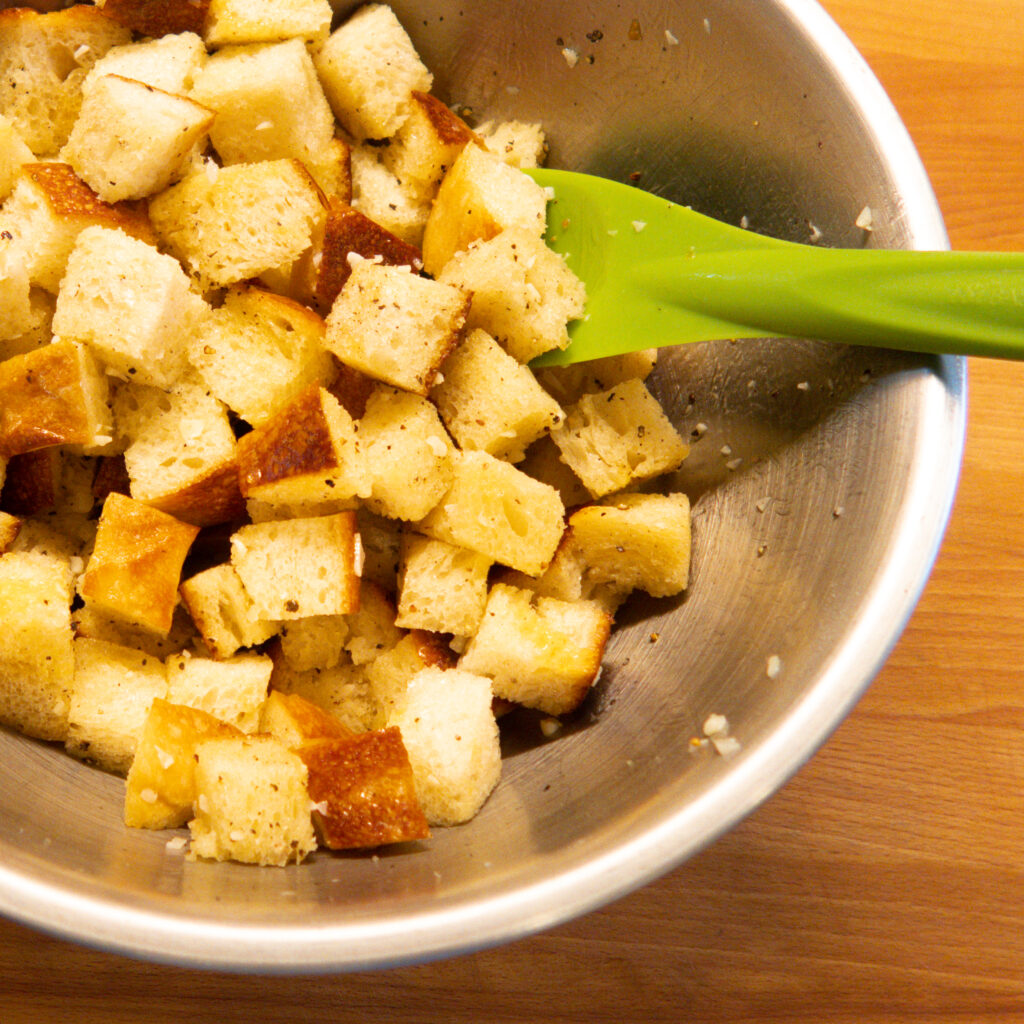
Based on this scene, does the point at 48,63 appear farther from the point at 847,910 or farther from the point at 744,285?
the point at 847,910

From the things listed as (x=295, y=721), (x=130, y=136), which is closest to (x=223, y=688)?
(x=295, y=721)

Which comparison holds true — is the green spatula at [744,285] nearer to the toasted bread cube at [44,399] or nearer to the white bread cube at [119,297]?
the white bread cube at [119,297]

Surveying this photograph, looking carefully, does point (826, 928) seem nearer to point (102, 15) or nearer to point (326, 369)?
point (326, 369)

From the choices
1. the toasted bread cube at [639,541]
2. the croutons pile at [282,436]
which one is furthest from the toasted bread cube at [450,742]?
the toasted bread cube at [639,541]

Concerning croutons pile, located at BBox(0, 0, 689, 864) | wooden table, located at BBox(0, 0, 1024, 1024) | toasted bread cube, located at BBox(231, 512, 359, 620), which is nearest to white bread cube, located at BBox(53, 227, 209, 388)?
croutons pile, located at BBox(0, 0, 689, 864)

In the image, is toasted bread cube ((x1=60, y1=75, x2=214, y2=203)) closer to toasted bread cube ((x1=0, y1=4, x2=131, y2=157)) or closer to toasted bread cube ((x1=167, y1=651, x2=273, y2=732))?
toasted bread cube ((x1=0, y1=4, x2=131, y2=157))
